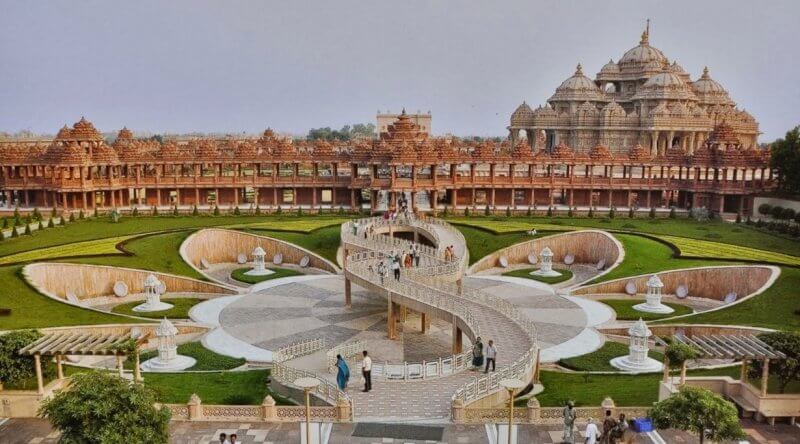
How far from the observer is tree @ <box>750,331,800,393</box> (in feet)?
71.9

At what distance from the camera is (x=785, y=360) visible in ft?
71.8

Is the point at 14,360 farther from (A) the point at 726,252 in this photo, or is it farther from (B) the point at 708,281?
(A) the point at 726,252

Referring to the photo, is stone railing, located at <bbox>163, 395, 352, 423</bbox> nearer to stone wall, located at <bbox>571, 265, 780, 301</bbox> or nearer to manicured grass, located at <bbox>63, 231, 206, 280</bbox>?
manicured grass, located at <bbox>63, 231, 206, 280</bbox>

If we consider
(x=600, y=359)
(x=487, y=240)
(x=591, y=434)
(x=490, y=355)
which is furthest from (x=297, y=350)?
(x=487, y=240)

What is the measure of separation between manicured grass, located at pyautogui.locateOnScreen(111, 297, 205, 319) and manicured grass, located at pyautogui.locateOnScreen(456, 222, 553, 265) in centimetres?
1996

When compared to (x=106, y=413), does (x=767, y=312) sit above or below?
below

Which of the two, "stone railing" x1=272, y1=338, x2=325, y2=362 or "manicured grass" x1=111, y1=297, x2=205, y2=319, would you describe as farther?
"manicured grass" x1=111, y1=297, x2=205, y2=319

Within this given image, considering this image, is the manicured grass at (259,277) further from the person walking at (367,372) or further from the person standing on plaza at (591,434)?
the person standing on plaza at (591,434)

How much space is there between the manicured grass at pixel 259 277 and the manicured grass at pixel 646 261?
68.8ft

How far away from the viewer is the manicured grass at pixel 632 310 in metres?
37.1

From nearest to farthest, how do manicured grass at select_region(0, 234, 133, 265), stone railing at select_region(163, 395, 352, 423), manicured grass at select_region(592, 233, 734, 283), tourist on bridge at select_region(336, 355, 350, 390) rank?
1. stone railing at select_region(163, 395, 352, 423)
2. tourist on bridge at select_region(336, 355, 350, 390)
3. manicured grass at select_region(0, 234, 133, 265)
4. manicured grass at select_region(592, 233, 734, 283)

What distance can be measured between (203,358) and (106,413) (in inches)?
516

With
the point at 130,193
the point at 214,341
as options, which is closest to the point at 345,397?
the point at 214,341

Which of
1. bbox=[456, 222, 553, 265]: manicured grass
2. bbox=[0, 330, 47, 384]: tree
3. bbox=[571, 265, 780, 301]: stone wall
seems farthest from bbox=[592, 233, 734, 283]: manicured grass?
bbox=[0, 330, 47, 384]: tree
